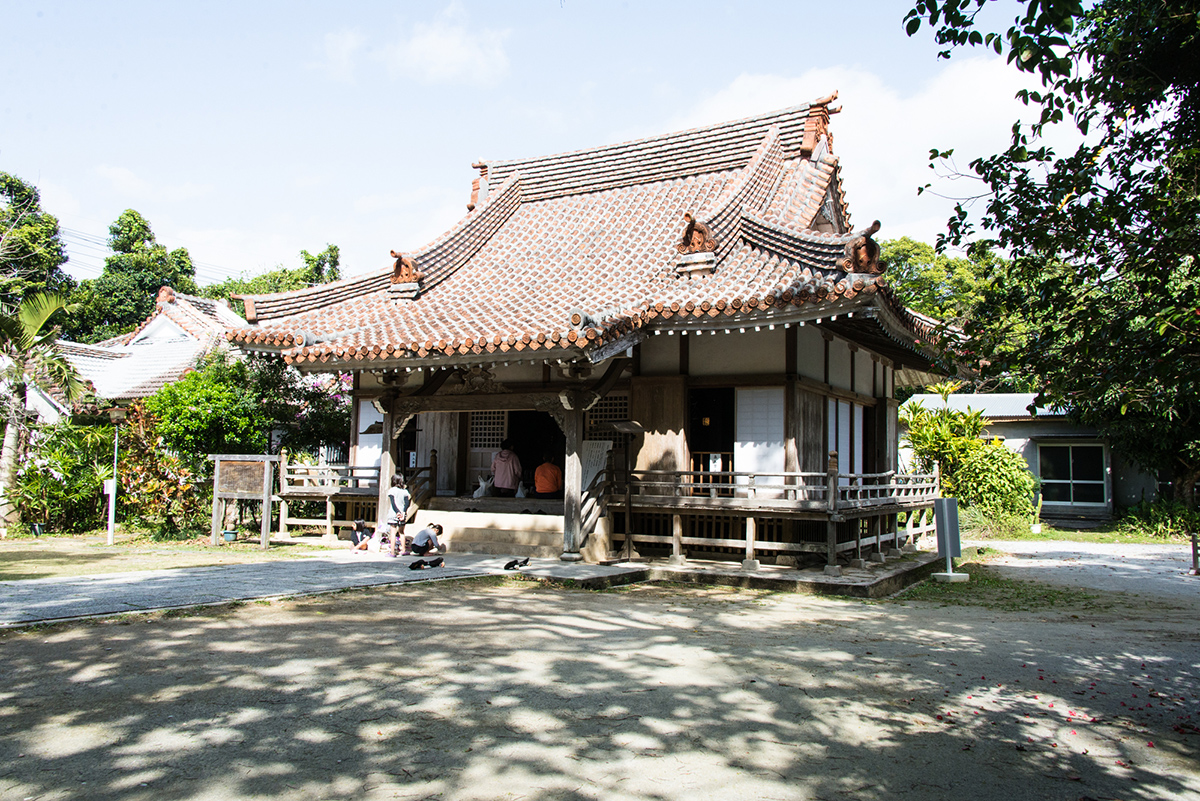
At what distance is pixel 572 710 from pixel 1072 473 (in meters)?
25.5

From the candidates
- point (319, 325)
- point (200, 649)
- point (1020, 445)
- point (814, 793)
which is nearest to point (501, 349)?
point (319, 325)

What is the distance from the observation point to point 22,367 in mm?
16391

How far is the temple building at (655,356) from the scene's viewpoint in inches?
489

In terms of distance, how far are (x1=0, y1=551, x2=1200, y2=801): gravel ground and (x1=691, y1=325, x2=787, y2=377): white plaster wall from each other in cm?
559

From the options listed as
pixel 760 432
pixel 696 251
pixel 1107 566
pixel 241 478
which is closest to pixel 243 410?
pixel 241 478

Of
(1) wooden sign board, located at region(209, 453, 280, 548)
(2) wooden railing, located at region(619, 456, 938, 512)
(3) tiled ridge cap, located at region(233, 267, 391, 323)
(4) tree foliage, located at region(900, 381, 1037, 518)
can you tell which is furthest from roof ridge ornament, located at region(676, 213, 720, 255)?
(4) tree foliage, located at region(900, 381, 1037, 518)

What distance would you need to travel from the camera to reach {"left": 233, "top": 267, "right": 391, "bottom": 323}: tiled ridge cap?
16.7 meters

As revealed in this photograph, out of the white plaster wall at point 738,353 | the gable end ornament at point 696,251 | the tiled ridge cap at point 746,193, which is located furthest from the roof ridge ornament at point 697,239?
the white plaster wall at point 738,353

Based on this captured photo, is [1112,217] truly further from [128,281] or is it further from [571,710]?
[128,281]

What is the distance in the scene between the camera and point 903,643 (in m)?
8.02

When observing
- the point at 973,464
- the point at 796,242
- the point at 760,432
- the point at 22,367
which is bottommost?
the point at 973,464

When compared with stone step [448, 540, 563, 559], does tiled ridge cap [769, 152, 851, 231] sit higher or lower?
higher

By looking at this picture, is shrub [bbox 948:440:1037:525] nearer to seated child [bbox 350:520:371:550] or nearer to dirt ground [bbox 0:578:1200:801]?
dirt ground [bbox 0:578:1200:801]

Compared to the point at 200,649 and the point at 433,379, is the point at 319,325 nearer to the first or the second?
the point at 433,379
